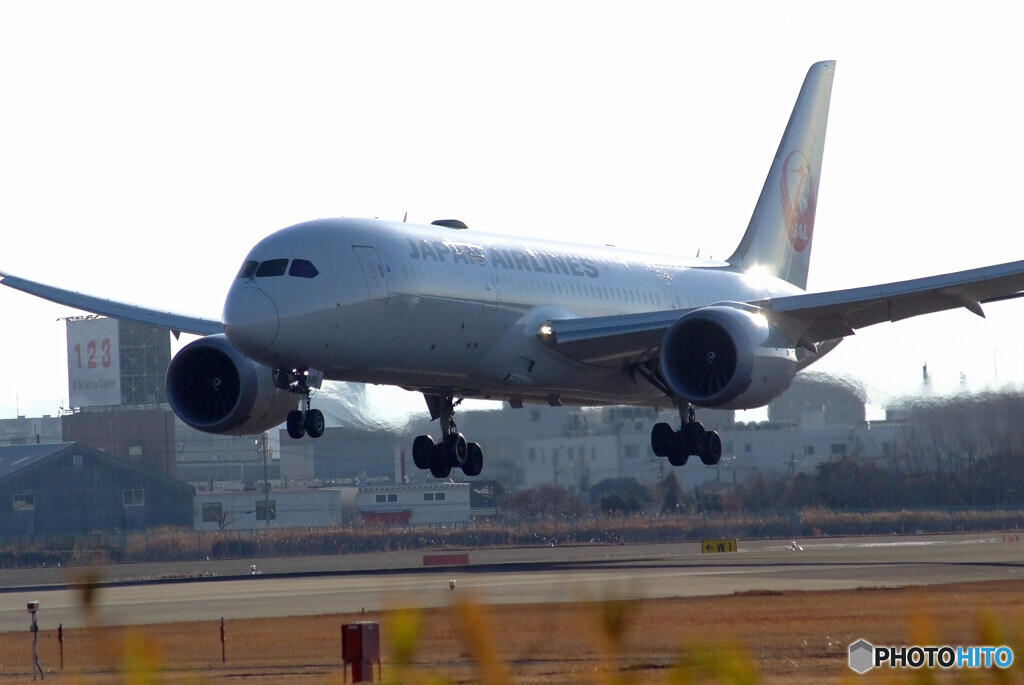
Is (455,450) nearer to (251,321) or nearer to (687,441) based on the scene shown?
(687,441)

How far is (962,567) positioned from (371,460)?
4168 centimetres

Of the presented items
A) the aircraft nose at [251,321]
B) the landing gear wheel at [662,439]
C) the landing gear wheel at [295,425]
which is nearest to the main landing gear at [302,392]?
the landing gear wheel at [295,425]

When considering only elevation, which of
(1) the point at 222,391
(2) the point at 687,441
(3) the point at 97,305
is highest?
(3) the point at 97,305

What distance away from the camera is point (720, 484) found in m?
61.6

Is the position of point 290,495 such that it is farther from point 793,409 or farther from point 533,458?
point 793,409

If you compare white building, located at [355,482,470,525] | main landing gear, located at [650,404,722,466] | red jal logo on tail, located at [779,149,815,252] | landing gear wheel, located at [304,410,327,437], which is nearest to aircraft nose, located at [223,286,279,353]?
landing gear wheel, located at [304,410,327,437]

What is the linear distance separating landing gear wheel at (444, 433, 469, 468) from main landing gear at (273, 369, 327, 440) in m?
5.82

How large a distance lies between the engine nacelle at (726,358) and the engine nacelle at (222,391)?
8.47 metres

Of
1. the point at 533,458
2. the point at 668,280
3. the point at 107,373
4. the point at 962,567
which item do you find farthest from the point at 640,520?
the point at 107,373

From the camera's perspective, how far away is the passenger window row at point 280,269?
2811cm

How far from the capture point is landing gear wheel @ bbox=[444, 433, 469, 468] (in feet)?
112

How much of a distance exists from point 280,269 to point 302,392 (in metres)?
2.36

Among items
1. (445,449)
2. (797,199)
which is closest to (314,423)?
(445,449)

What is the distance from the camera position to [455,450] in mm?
34188
